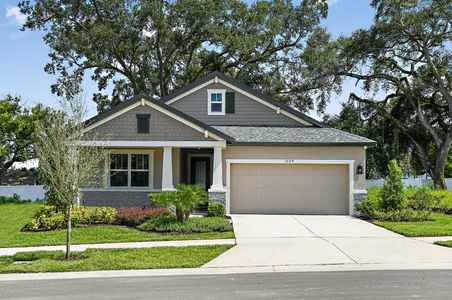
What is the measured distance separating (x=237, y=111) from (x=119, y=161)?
20.6 ft

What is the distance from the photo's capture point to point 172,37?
33250 mm

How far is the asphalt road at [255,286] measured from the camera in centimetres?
752

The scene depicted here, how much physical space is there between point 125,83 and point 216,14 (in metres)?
9.94

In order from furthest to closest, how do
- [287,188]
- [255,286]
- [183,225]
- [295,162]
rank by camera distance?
1. [287,188]
2. [295,162]
3. [183,225]
4. [255,286]

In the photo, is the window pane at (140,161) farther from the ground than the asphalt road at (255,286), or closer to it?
farther from the ground

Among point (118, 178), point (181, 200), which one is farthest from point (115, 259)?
point (118, 178)

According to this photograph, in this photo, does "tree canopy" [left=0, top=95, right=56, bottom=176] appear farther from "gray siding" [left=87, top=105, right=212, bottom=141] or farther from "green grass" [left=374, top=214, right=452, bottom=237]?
"green grass" [left=374, top=214, right=452, bottom=237]

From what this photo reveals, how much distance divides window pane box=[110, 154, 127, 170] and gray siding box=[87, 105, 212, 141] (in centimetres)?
159

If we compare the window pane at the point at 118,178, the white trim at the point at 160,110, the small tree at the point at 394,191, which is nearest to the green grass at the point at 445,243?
the small tree at the point at 394,191

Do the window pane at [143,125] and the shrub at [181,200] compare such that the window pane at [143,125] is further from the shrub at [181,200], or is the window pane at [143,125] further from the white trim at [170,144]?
the shrub at [181,200]

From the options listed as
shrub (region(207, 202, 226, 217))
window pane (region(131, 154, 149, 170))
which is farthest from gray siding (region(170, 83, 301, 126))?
shrub (region(207, 202, 226, 217))

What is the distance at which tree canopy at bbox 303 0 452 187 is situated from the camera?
105 feet

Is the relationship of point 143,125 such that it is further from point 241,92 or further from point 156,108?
point 241,92

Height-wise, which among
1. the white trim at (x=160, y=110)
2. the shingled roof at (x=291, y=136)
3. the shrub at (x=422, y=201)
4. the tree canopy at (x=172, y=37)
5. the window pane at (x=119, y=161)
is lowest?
the shrub at (x=422, y=201)
